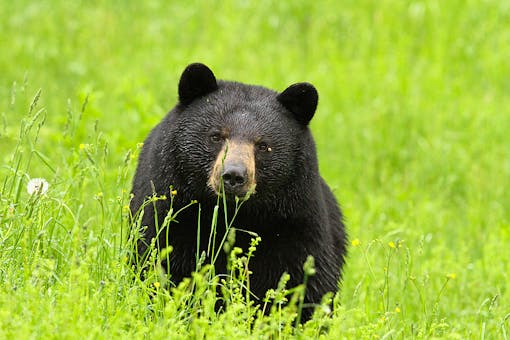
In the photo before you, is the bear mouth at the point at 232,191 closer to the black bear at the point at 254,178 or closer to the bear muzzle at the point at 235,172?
the bear muzzle at the point at 235,172

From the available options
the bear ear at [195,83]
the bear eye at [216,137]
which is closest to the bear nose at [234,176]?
the bear eye at [216,137]

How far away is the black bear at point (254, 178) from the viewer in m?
5.38

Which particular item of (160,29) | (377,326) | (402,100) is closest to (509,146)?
(402,100)

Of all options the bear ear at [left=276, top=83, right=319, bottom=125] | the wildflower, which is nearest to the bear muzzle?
the bear ear at [left=276, top=83, right=319, bottom=125]

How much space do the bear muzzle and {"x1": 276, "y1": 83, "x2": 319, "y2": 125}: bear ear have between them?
0.43 meters

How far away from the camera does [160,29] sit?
12430mm

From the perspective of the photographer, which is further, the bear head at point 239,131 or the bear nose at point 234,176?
the bear head at point 239,131

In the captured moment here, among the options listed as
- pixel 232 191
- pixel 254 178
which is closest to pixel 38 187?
pixel 232 191

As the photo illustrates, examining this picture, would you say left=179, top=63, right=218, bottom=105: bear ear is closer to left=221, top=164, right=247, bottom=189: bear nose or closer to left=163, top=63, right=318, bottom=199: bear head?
left=163, top=63, right=318, bottom=199: bear head

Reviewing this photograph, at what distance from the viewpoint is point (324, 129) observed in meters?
10.2

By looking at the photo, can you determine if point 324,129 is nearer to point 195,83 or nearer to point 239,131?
point 195,83

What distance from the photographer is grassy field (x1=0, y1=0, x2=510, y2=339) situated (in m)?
4.91

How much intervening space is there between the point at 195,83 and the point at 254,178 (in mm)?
684

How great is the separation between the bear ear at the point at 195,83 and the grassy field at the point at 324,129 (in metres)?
0.50
